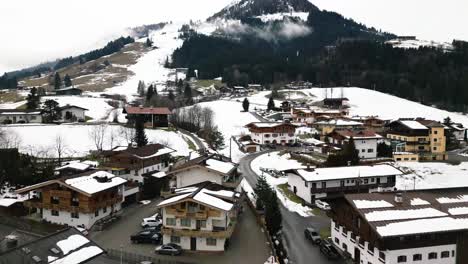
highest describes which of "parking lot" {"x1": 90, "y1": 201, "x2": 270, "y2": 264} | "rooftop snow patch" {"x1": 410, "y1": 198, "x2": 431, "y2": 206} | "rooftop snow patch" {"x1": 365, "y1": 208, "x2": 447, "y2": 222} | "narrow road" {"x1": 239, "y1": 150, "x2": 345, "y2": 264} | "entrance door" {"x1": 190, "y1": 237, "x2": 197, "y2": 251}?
"rooftop snow patch" {"x1": 410, "y1": 198, "x2": 431, "y2": 206}

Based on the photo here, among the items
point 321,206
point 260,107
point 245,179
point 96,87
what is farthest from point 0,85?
point 321,206

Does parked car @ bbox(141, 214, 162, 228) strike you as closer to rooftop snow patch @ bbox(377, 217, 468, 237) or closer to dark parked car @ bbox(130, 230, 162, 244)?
dark parked car @ bbox(130, 230, 162, 244)

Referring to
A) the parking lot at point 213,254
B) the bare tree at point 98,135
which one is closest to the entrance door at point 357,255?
the parking lot at point 213,254

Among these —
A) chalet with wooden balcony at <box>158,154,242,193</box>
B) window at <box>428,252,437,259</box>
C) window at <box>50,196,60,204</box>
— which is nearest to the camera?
window at <box>428,252,437,259</box>

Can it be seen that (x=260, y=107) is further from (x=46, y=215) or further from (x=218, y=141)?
(x=46, y=215)

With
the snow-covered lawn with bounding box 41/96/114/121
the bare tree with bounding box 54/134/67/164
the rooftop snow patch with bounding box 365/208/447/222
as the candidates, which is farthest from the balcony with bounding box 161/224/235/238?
the snow-covered lawn with bounding box 41/96/114/121

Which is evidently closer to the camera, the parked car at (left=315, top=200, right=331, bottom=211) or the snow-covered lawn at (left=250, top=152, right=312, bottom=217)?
the parked car at (left=315, top=200, right=331, bottom=211)

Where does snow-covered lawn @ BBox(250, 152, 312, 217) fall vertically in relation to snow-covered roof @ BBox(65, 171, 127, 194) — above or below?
below
